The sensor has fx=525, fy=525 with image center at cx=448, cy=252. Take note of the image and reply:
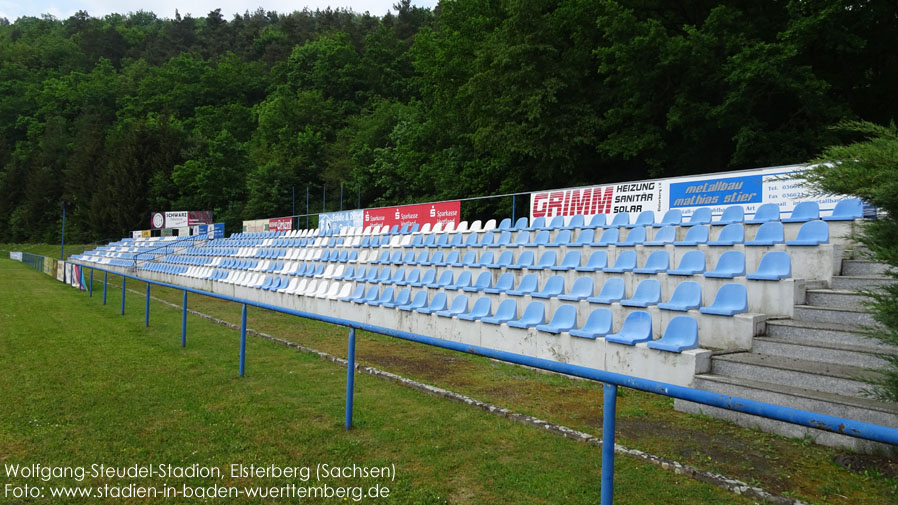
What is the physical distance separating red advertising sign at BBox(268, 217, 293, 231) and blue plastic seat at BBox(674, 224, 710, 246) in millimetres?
20927

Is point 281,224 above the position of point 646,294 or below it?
above

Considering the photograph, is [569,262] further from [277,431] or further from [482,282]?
[277,431]

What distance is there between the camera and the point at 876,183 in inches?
113

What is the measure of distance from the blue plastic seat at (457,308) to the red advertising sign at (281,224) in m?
17.9

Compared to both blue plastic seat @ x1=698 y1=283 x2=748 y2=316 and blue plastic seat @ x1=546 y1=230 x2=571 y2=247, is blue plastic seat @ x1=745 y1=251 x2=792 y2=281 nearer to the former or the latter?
blue plastic seat @ x1=698 y1=283 x2=748 y2=316

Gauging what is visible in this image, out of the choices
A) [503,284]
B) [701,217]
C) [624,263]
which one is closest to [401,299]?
[503,284]

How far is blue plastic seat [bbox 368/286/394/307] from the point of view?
11594 mm

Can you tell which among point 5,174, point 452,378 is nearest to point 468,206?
Answer: point 452,378

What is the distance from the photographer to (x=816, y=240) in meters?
6.44

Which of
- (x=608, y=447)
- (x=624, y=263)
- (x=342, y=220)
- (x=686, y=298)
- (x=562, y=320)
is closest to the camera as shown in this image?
(x=608, y=447)

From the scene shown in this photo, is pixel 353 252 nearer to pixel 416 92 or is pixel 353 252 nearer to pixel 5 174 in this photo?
pixel 416 92

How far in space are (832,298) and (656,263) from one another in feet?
7.77

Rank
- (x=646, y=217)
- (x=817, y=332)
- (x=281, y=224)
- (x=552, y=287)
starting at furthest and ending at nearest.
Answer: (x=281, y=224)
(x=646, y=217)
(x=552, y=287)
(x=817, y=332)

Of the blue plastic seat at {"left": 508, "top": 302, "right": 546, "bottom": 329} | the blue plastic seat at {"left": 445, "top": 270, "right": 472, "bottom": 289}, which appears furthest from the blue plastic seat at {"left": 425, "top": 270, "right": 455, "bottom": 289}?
the blue plastic seat at {"left": 508, "top": 302, "right": 546, "bottom": 329}
